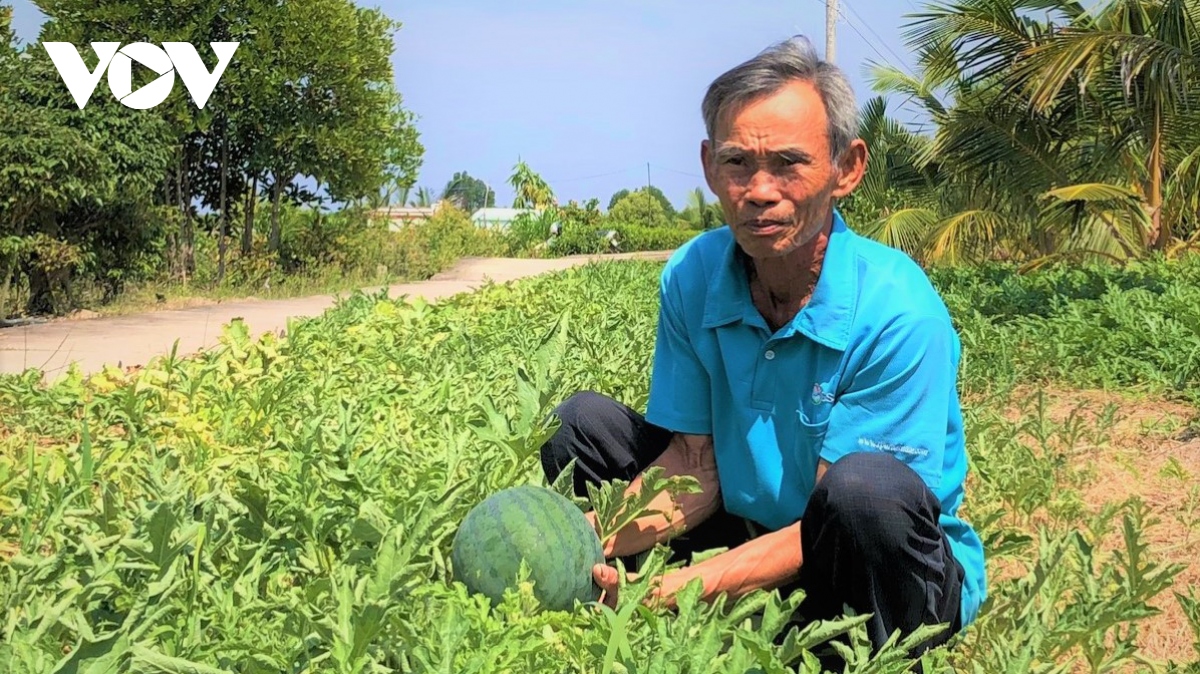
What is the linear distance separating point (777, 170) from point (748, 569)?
2.93 ft

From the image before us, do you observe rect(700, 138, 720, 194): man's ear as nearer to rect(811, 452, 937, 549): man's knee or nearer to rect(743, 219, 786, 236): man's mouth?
rect(743, 219, 786, 236): man's mouth

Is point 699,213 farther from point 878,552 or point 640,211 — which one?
point 878,552

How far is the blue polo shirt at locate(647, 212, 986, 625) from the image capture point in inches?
102

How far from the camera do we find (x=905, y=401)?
2.56 meters

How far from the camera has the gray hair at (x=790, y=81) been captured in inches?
105

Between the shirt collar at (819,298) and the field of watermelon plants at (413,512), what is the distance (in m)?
0.48

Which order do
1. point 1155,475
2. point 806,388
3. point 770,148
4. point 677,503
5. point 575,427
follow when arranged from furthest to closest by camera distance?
point 1155,475 → point 575,427 → point 677,503 → point 806,388 → point 770,148

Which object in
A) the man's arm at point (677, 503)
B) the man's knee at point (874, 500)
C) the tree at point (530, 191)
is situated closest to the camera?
the man's knee at point (874, 500)

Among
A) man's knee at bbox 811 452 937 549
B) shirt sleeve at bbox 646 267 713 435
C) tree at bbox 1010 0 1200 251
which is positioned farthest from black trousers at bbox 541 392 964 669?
tree at bbox 1010 0 1200 251

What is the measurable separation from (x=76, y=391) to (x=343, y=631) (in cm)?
356

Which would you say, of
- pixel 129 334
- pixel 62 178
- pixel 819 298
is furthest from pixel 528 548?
pixel 62 178

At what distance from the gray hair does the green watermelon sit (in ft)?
3.24

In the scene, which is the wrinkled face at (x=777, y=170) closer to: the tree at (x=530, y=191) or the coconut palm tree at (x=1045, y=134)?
the coconut palm tree at (x=1045, y=134)

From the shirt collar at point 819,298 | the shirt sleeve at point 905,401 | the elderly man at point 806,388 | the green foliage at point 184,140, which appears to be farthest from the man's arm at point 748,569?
the green foliage at point 184,140
